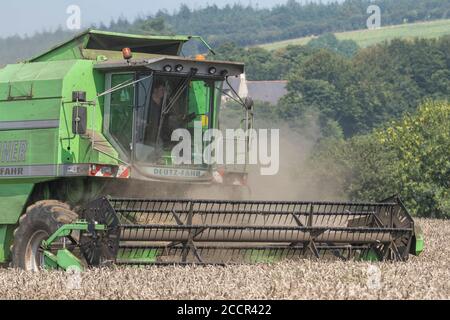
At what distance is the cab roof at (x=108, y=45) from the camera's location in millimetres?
9922

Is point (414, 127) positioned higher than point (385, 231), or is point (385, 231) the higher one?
point (385, 231)

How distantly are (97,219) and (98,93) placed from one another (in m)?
1.95

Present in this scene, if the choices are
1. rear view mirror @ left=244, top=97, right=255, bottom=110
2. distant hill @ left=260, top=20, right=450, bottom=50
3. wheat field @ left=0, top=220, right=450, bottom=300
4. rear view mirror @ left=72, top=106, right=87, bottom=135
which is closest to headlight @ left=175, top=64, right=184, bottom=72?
rear view mirror @ left=244, top=97, right=255, bottom=110

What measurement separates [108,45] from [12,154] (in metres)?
1.48

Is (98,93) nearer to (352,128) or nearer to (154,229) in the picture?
(154,229)

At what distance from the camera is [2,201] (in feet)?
32.3

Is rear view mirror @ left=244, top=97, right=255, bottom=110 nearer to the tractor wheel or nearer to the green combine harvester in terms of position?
the green combine harvester

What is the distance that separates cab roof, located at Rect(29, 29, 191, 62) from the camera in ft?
32.6

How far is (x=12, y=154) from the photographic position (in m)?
9.82

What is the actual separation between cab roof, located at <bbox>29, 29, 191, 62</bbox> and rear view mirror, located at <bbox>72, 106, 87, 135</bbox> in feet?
3.60

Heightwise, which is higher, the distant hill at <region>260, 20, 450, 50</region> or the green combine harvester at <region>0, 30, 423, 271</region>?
the green combine harvester at <region>0, 30, 423, 271</region>

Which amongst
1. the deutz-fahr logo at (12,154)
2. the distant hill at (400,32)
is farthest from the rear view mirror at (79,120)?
the distant hill at (400,32)

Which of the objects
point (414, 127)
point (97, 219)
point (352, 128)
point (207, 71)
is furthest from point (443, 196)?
point (352, 128)

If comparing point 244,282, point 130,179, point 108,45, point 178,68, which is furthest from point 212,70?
point 244,282
